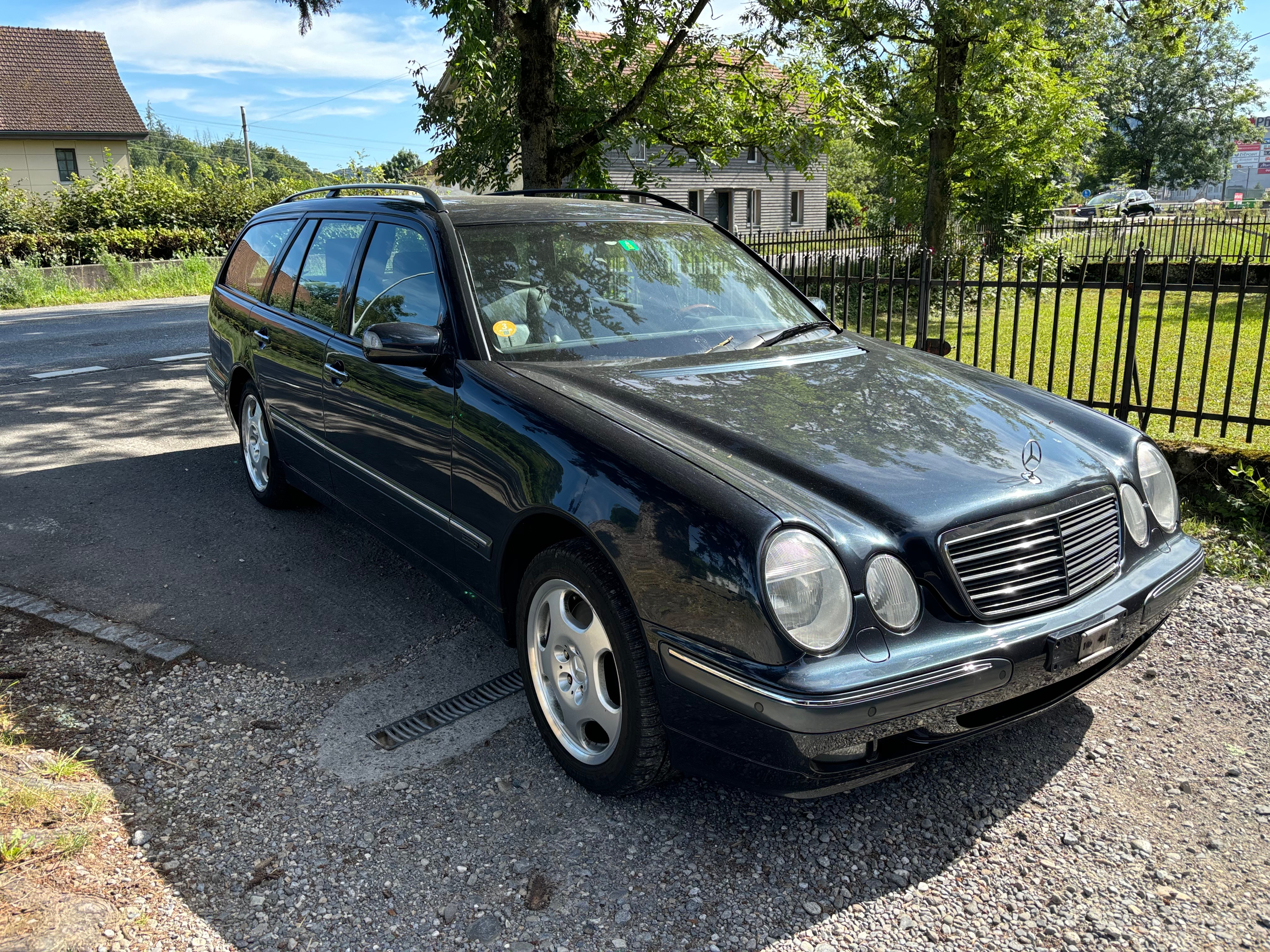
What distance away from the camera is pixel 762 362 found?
3.59 meters

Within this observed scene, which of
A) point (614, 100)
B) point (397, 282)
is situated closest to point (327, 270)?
point (397, 282)

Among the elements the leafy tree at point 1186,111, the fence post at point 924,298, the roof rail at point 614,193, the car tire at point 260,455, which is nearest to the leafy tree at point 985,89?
the fence post at point 924,298

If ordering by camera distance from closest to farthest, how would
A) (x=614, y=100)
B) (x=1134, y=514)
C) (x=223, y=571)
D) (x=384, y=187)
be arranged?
(x=1134, y=514)
(x=384, y=187)
(x=223, y=571)
(x=614, y=100)

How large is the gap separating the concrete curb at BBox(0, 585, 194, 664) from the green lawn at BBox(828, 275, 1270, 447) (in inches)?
202

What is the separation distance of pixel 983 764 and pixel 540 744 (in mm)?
1441

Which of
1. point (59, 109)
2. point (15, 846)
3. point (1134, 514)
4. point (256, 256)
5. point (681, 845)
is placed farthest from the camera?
point (59, 109)

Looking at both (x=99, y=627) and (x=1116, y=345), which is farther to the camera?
(x=1116, y=345)

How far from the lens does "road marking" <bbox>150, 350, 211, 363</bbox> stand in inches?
433

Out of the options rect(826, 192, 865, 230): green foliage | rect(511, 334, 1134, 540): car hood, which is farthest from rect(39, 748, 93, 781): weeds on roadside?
rect(826, 192, 865, 230): green foliage

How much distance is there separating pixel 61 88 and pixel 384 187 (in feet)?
138

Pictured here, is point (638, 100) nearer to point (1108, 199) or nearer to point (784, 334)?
point (784, 334)

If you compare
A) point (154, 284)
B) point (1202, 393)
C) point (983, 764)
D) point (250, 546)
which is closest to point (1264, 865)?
point (983, 764)

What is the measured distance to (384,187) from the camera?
14.3 feet

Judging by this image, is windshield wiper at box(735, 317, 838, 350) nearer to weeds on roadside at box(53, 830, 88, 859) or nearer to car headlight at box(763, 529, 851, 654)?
car headlight at box(763, 529, 851, 654)
